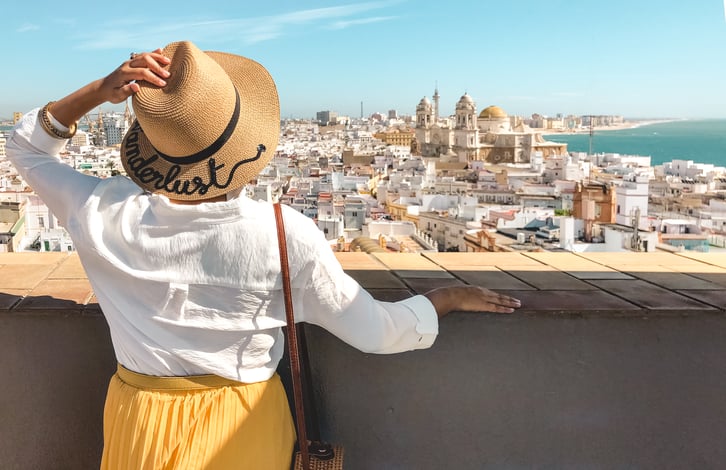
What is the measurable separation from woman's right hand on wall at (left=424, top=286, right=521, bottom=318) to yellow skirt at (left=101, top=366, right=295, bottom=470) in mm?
179

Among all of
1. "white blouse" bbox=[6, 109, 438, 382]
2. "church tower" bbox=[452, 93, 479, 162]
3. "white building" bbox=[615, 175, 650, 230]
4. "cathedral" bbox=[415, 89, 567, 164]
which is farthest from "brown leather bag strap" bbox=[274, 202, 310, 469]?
"church tower" bbox=[452, 93, 479, 162]

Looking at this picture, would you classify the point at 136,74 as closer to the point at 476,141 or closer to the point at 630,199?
the point at 630,199

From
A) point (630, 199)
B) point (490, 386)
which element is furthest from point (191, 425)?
point (630, 199)

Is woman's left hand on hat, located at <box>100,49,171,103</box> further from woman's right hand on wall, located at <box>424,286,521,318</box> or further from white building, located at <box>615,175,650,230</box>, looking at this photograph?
white building, located at <box>615,175,650,230</box>

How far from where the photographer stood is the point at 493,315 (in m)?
0.74

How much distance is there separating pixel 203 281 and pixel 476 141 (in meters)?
36.8

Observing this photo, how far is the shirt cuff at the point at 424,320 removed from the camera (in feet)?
2.01

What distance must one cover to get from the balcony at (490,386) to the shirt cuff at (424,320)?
119mm

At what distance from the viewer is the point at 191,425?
0.57 meters

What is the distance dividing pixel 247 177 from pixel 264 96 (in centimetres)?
7

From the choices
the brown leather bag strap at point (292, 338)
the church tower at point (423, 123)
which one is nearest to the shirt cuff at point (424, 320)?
the brown leather bag strap at point (292, 338)

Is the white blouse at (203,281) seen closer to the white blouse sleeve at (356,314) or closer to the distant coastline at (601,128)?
the white blouse sleeve at (356,314)

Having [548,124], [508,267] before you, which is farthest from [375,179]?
[548,124]

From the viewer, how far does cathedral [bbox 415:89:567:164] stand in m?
36.3
